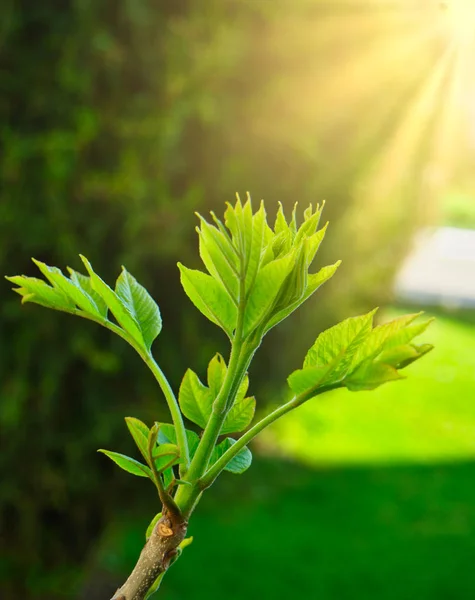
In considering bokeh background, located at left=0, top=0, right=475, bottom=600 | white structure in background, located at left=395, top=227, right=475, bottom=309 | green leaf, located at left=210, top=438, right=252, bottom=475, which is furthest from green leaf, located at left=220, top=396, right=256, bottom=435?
white structure in background, located at left=395, top=227, right=475, bottom=309

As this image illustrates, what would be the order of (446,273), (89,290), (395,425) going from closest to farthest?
(89,290)
(395,425)
(446,273)

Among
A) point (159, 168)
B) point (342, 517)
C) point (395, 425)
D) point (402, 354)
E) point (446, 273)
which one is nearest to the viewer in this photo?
point (402, 354)

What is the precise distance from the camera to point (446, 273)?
13438 mm

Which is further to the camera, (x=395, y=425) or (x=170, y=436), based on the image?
(x=395, y=425)

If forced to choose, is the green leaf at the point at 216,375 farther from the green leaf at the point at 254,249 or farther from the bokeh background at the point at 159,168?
the bokeh background at the point at 159,168

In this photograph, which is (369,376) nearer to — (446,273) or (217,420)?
(217,420)

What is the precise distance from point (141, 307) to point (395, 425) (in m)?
5.82

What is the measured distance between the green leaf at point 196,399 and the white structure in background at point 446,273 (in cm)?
1093

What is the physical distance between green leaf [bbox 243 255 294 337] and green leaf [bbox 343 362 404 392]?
1.6 inches

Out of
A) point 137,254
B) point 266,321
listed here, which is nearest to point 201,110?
point 137,254

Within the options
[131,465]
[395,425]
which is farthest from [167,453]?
[395,425]

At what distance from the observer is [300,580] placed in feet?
12.4

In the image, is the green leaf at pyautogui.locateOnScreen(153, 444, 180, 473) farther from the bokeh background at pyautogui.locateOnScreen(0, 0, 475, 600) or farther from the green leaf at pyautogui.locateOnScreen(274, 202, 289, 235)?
the bokeh background at pyautogui.locateOnScreen(0, 0, 475, 600)

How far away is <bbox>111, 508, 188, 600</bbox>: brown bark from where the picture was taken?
298mm
